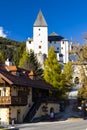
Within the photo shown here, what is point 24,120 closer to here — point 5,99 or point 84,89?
point 5,99

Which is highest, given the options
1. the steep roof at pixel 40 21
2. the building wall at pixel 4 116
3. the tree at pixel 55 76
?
the steep roof at pixel 40 21

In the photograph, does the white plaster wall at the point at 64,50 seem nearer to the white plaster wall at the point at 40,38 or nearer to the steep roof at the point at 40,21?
the white plaster wall at the point at 40,38

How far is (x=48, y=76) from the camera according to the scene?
2918 inches

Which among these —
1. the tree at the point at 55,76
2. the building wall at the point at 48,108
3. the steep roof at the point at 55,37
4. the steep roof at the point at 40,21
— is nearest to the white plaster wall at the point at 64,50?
the steep roof at the point at 55,37

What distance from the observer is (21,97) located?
55.8m

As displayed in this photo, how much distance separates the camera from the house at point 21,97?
175 ft

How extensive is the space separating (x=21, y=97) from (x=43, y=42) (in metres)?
107

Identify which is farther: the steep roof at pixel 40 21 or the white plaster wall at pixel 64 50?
the steep roof at pixel 40 21

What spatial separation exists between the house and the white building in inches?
3579

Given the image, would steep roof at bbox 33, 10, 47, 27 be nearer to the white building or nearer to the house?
the white building

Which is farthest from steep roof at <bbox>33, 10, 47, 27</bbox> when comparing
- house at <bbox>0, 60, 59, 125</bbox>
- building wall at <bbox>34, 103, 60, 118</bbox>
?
house at <bbox>0, 60, 59, 125</bbox>

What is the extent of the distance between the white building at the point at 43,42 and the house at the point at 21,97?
9091cm

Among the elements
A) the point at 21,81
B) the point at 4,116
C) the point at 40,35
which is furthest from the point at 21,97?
the point at 40,35

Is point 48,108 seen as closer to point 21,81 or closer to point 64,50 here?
point 21,81
